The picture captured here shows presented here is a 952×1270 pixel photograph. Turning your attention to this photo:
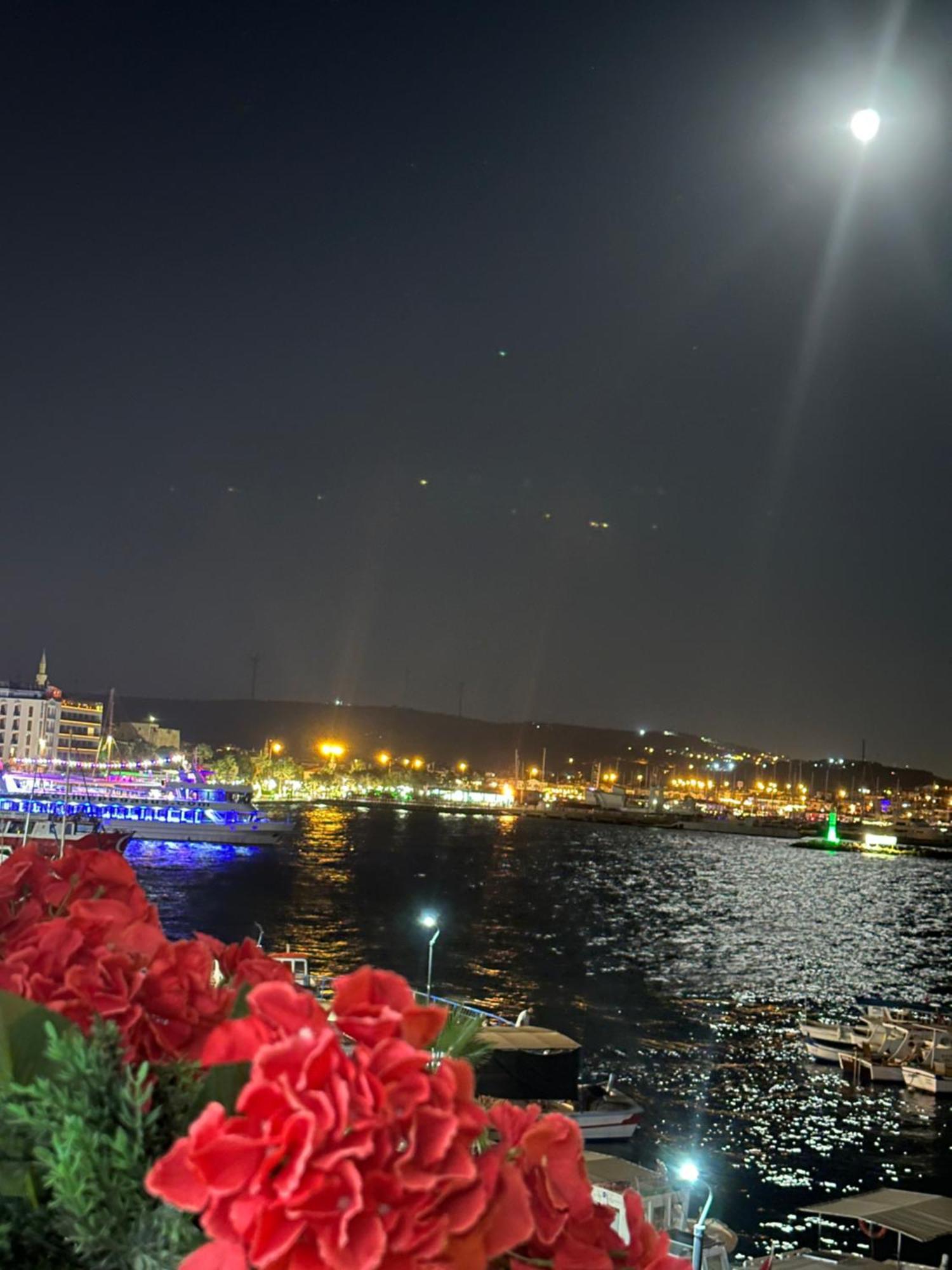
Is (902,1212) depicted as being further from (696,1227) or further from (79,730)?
(79,730)

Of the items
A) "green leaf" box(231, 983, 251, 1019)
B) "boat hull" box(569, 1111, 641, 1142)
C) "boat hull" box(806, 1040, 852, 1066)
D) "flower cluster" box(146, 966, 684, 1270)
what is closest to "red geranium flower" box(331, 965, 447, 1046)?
"flower cluster" box(146, 966, 684, 1270)

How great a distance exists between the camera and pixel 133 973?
1.44m

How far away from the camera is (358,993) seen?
1188 millimetres

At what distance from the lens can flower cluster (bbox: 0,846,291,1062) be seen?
4.53 feet

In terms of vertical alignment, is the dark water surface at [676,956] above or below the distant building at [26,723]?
below

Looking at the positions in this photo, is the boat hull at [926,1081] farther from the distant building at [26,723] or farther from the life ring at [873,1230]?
the distant building at [26,723]

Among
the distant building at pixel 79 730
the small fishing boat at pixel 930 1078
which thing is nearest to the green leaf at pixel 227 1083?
the small fishing boat at pixel 930 1078

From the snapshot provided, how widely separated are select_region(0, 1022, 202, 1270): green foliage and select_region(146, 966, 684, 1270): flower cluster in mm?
126

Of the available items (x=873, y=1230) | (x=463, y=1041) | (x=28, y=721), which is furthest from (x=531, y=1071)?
(x=28, y=721)

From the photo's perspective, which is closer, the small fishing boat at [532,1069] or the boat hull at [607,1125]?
the small fishing boat at [532,1069]

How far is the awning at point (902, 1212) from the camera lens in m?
15.2

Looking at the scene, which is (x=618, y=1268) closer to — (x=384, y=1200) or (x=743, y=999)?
(x=384, y=1200)

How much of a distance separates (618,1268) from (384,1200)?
39 centimetres

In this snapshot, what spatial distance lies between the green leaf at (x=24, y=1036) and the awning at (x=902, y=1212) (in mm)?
16296
